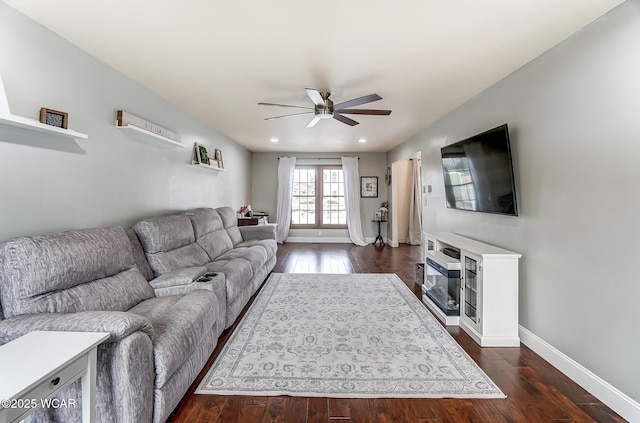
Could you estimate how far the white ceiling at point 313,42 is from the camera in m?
1.72

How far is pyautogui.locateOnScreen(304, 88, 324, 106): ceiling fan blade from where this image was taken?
2.55 meters

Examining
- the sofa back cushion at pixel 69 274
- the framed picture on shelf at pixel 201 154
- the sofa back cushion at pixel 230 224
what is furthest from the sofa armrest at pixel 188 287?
the framed picture on shelf at pixel 201 154

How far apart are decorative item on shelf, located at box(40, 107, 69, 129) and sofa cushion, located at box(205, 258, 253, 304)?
1.67 meters

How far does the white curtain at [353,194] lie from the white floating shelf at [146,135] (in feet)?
15.3

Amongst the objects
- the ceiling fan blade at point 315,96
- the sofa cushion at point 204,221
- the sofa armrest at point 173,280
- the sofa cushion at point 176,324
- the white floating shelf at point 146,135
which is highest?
the ceiling fan blade at point 315,96

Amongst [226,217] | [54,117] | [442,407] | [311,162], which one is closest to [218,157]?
[226,217]

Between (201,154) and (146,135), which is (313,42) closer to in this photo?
(146,135)

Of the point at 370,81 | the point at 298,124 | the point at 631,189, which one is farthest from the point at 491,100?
the point at 298,124

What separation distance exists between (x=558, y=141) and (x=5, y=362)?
11.1 ft

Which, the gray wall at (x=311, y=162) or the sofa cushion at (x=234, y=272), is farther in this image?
the gray wall at (x=311, y=162)

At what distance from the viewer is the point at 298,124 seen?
4.41 m

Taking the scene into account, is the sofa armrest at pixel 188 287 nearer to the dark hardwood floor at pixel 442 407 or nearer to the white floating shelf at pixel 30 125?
the dark hardwood floor at pixel 442 407

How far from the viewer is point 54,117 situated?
1.91 m

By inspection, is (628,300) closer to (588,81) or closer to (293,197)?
(588,81)
